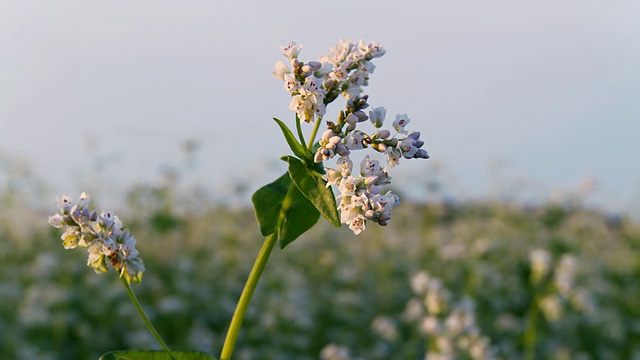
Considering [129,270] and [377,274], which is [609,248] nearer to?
[377,274]

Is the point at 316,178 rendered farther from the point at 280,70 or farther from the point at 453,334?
the point at 453,334

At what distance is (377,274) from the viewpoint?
5961mm

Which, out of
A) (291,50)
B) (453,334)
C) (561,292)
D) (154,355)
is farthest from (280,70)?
(561,292)

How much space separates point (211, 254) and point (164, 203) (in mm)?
513

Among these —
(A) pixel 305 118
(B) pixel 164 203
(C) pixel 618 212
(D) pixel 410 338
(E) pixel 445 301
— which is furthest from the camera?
(C) pixel 618 212

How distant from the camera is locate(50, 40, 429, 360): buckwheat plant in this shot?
100cm

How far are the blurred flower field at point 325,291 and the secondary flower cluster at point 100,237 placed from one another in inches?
90.9

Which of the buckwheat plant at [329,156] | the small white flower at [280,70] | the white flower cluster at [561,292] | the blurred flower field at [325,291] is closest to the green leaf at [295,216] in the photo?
the buckwheat plant at [329,156]

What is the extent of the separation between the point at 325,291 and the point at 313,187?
14.9 feet

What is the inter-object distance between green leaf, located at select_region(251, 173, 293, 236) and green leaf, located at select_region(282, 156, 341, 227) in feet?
0.26

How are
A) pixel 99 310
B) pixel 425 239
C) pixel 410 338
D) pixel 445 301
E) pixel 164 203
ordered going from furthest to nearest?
pixel 425 239 → pixel 164 203 → pixel 410 338 → pixel 99 310 → pixel 445 301

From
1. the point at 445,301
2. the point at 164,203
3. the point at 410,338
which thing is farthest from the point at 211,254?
the point at 445,301

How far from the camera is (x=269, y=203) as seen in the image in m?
1.09

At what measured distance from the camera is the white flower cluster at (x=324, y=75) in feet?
3.37
